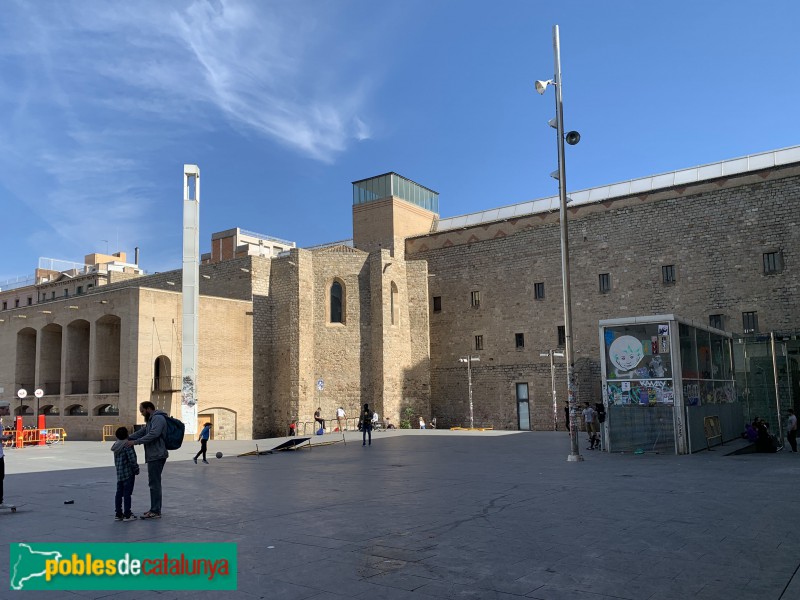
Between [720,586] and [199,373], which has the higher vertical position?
[199,373]

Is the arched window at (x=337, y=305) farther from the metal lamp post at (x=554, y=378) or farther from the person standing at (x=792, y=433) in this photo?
the person standing at (x=792, y=433)

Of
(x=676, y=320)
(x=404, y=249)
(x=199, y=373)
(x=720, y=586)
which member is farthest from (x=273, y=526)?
(x=404, y=249)

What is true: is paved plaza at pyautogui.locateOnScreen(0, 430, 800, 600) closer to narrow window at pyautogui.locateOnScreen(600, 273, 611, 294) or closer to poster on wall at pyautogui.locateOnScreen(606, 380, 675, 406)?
poster on wall at pyautogui.locateOnScreen(606, 380, 675, 406)

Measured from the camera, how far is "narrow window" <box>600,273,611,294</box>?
3306cm

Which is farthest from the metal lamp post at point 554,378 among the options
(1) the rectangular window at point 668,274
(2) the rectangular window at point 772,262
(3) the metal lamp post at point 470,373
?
(2) the rectangular window at point 772,262

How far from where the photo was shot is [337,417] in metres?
34.5

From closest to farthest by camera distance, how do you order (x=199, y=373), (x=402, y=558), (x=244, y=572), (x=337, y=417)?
(x=244, y=572)
(x=402, y=558)
(x=199, y=373)
(x=337, y=417)

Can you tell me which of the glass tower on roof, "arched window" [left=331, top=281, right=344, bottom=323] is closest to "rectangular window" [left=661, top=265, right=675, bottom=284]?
"arched window" [left=331, top=281, right=344, bottom=323]

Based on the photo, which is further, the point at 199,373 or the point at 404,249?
the point at 404,249

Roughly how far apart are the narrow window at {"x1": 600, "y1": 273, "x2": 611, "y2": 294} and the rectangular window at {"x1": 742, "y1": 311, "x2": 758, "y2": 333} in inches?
250

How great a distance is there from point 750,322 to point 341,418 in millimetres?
20436

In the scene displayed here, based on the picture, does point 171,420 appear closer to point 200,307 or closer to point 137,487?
point 137,487

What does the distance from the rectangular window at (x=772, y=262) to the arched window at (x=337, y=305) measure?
21174 millimetres

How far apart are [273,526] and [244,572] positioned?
91.8 inches
